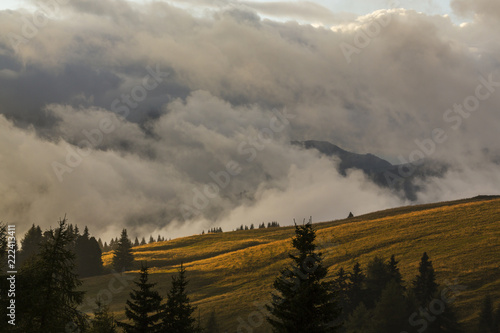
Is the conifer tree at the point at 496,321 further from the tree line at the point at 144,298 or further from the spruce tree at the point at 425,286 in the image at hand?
the tree line at the point at 144,298

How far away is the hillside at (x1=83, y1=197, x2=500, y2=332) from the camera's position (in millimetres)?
86312

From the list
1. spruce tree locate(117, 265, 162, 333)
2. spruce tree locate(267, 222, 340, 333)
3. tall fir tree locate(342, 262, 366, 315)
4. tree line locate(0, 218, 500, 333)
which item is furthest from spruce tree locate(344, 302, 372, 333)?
spruce tree locate(267, 222, 340, 333)

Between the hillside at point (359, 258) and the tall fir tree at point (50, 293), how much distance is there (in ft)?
178

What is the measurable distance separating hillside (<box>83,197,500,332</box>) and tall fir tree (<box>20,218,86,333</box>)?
54.3 meters

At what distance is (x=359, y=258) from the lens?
356ft

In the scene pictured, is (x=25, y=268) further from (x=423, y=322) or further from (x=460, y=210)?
(x=460, y=210)

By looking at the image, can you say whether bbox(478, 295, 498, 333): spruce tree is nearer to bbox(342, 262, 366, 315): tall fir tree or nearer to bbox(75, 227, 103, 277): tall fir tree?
bbox(342, 262, 366, 315): tall fir tree

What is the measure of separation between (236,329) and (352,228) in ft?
236

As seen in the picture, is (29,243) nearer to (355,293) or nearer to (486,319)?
(355,293)

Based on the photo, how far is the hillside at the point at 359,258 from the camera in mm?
86312

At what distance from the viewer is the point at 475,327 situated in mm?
63500

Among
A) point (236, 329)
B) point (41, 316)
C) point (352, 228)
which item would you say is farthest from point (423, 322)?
point (352, 228)

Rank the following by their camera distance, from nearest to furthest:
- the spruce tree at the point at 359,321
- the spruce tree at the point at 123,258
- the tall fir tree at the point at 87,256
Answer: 1. the spruce tree at the point at 359,321
2. the tall fir tree at the point at 87,256
3. the spruce tree at the point at 123,258

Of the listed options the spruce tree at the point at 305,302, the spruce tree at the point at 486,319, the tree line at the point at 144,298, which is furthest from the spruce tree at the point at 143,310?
the spruce tree at the point at 486,319
